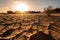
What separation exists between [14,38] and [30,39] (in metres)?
0.32

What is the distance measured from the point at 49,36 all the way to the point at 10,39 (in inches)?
29.5

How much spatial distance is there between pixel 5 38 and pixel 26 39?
43 centimetres

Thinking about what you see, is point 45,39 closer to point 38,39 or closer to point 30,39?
point 38,39

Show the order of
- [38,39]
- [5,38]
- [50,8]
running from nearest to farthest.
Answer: [38,39]
[5,38]
[50,8]

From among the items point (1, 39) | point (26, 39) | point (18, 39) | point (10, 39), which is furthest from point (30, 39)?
point (1, 39)

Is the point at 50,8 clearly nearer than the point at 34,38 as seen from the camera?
No

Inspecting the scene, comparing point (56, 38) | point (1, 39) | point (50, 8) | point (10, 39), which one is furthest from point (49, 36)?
point (50, 8)

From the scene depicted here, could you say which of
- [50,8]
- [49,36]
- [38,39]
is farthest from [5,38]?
[50,8]

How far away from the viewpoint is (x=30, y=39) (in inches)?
92.7

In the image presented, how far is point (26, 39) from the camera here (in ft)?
7.80

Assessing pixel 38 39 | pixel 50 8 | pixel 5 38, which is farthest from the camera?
pixel 50 8

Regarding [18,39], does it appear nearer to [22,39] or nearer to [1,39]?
[22,39]

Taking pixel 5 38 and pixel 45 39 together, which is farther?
pixel 5 38

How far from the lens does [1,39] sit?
8.01 feet
